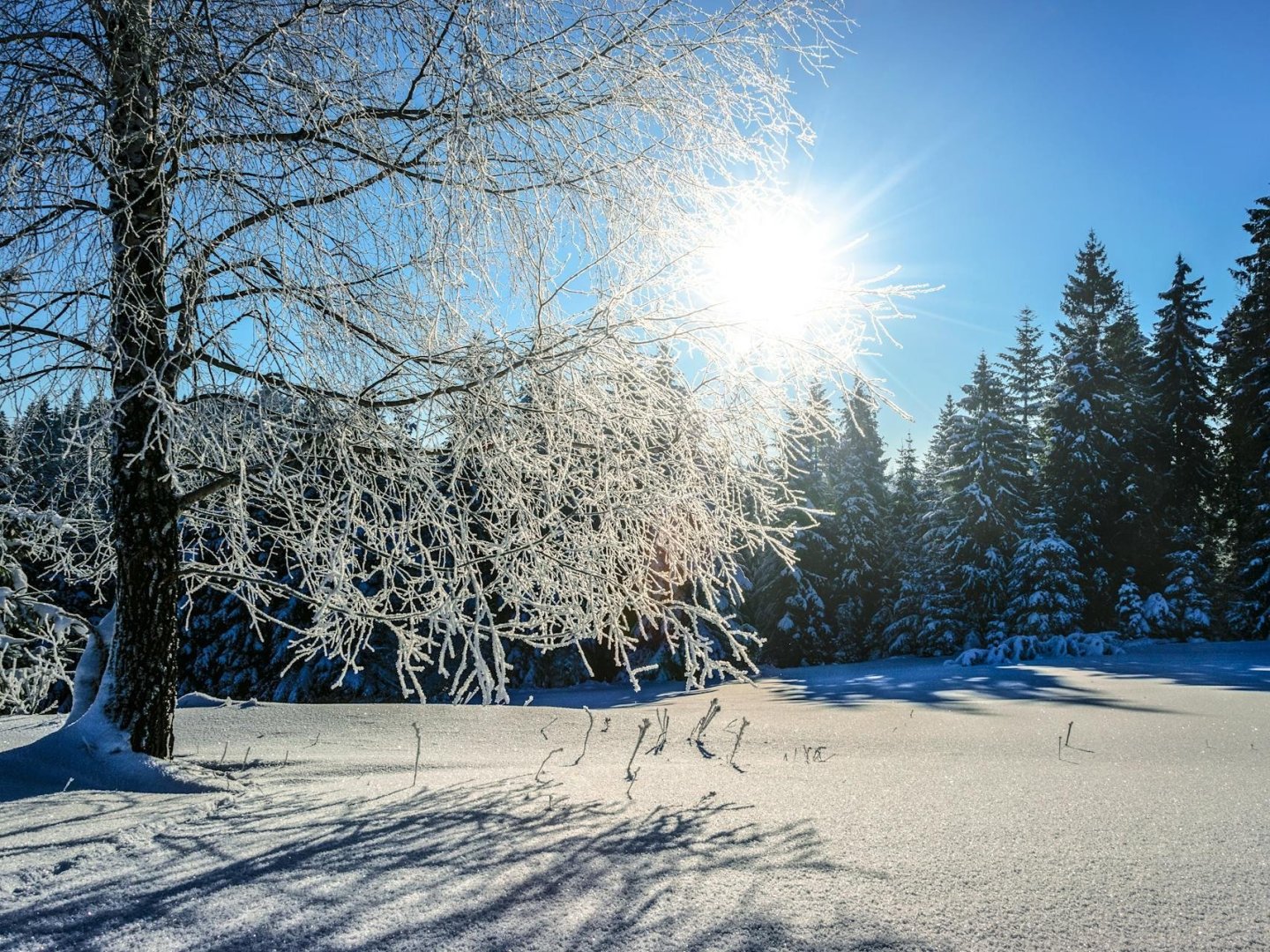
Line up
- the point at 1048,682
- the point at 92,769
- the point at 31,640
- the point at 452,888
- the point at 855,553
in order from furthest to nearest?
Answer: the point at 855,553, the point at 1048,682, the point at 31,640, the point at 92,769, the point at 452,888

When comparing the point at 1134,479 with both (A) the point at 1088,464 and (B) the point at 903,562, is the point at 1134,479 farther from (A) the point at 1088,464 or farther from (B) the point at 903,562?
(B) the point at 903,562

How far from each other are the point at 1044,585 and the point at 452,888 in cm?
2296

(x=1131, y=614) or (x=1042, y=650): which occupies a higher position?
(x=1131, y=614)

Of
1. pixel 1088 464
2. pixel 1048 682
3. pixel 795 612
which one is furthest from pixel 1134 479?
pixel 1048 682

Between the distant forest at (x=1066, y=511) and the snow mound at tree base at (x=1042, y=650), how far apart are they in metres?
3.57

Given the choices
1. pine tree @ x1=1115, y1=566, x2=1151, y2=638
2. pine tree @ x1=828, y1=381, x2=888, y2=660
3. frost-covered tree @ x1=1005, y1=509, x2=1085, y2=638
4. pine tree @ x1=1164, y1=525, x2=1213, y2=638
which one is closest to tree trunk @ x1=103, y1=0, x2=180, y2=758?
frost-covered tree @ x1=1005, y1=509, x2=1085, y2=638

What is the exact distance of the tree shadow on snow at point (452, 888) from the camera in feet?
5.12

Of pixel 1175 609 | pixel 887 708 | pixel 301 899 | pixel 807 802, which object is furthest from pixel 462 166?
pixel 1175 609

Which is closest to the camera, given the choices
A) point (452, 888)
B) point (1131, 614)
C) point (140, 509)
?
point (452, 888)

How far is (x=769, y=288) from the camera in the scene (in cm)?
323

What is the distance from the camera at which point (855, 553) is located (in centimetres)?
2686

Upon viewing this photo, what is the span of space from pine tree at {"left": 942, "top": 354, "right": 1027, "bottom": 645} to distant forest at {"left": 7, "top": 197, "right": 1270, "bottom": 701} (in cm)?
6

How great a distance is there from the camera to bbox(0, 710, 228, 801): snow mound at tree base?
319cm

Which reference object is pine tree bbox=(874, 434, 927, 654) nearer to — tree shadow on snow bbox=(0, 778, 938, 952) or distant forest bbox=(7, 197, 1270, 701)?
distant forest bbox=(7, 197, 1270, 701)
